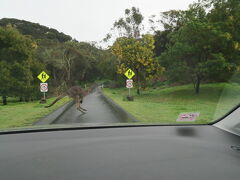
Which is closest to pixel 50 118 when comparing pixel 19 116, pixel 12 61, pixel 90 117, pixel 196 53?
pixel 19 116

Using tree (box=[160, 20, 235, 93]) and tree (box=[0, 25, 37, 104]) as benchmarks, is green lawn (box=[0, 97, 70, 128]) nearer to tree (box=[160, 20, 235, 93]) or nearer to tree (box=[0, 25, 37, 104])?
tree (box=[0, 25, 37, 104])

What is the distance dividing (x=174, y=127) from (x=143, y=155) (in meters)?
1.20

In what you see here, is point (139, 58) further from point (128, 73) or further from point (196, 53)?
point (196, 53)

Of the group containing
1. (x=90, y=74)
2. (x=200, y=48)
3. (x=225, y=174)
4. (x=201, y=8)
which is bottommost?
(x=225, y=174)

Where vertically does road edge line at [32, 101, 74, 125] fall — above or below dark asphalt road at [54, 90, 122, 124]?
above

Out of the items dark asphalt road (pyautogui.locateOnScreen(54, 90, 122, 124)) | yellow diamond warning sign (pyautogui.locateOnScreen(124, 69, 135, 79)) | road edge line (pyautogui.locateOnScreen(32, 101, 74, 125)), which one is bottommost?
dark asphalt road (pyautogui.locateOnScreen(54, 90, 122, 124))

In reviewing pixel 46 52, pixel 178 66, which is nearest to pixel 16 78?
pixel 46 52

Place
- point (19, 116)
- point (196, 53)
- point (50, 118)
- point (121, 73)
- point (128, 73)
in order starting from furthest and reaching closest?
point (121, 73) < point (128, 73) < point (196, 53) < point (50, 118) < point (19, 116)

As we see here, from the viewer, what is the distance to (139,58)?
28016mm

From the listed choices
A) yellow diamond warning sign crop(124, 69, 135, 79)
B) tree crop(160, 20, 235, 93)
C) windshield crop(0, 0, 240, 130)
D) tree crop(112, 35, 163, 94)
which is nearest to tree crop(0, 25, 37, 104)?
windshield crop(0, 0, 240, 130)

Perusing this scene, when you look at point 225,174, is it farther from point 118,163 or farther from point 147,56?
point 147,56

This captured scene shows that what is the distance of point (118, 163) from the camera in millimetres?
1850

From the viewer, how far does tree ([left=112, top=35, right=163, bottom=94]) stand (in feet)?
91.5

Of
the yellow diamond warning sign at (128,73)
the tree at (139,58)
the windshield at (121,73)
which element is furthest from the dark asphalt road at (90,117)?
the tree at (139,58)
